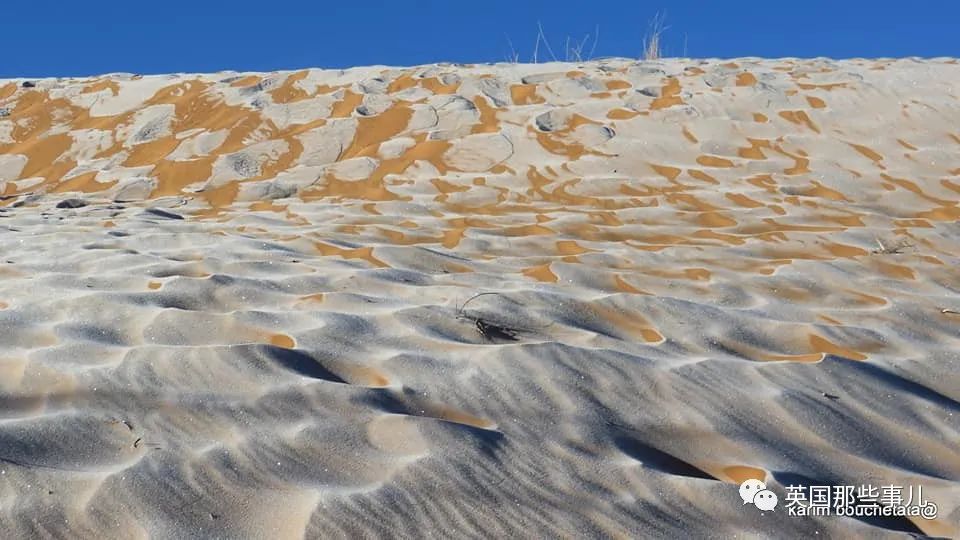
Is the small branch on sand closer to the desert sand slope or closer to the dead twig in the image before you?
the desert sand slope

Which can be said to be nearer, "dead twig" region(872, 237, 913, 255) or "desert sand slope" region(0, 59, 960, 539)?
"desert sand slope" region(0, 59, 960, 539)

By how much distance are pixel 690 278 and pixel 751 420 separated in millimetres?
1217

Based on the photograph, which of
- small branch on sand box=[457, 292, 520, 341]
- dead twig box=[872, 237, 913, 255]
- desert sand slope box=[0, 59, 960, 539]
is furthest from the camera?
dead twig box=[872, 237, 913, 255]

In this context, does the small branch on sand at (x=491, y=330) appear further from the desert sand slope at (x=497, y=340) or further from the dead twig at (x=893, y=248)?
the dead twig at (x=893, y=248)

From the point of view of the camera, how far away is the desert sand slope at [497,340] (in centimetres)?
151

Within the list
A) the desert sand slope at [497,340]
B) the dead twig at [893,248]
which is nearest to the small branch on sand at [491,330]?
the desert sand slope at [497,340]

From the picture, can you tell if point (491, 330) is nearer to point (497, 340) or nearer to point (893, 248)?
point (497, 340)

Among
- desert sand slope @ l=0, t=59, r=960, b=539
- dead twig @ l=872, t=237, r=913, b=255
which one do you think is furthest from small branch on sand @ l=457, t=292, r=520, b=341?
dead twig @ l=872, t=237, r=913, b=255

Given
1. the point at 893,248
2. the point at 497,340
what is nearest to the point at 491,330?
the point at 497,340

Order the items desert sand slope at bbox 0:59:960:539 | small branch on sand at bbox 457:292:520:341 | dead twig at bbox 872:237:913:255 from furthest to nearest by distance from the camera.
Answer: dead twig at bbox 872:237:913:255 < small branch on sand at bbox 457:292:520:341 < desert sand slope at bbox 0:59:960:539

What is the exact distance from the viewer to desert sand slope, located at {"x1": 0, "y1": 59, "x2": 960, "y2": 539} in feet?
4.96

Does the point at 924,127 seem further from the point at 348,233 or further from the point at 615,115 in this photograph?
the point at 348,233

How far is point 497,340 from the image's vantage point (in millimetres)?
2246

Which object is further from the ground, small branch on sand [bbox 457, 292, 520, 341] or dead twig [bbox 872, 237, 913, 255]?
dead twig [bbox 872, 237, 913, 255]
